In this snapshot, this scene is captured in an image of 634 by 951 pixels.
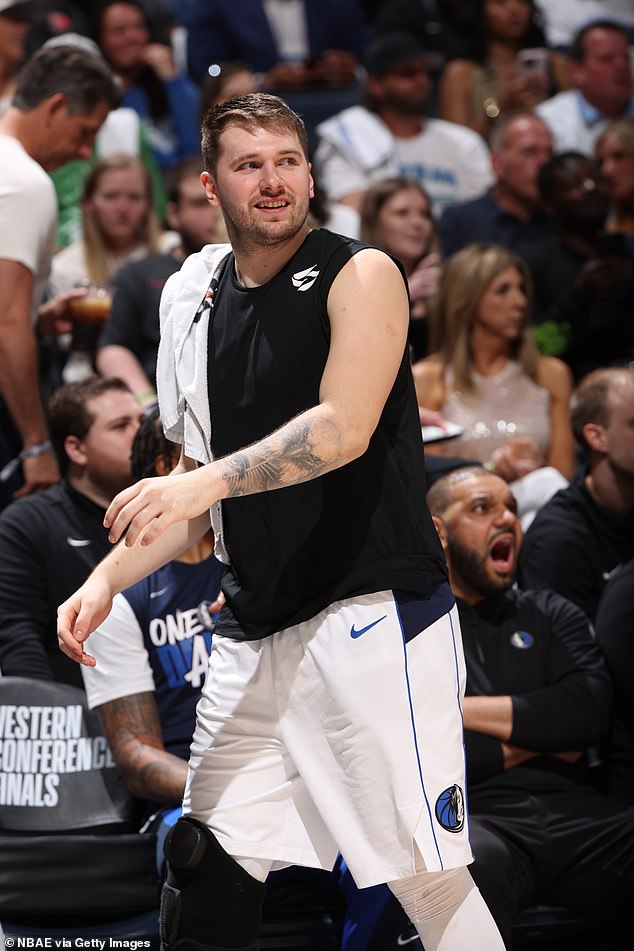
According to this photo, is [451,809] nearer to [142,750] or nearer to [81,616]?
[81,616]

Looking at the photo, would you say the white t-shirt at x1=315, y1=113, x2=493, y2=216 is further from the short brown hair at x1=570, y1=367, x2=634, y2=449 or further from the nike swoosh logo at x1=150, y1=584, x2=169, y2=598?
the nike swoosh logo at x1=150, y1=584, x2=169, y2=598

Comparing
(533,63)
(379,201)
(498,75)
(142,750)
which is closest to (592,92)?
(533,63)

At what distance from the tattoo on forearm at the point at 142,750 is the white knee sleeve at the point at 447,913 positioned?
0.83 meters

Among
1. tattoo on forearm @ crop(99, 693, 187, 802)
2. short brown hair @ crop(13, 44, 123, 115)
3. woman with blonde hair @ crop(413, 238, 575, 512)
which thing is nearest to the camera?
tattoo on forearm @ crop(99, 693, 187, 802)

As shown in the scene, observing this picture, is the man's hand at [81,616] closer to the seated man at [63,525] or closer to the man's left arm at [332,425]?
the man's left arm at [332,425]

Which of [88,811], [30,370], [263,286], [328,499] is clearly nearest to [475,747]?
[88,811]

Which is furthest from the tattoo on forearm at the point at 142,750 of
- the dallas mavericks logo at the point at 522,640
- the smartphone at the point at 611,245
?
the smartphone at the point at 611,245

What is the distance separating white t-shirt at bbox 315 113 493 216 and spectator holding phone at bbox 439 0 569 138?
0.54 meters

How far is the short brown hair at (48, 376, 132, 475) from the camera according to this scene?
3957 millimetres

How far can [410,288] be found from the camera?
5574mm

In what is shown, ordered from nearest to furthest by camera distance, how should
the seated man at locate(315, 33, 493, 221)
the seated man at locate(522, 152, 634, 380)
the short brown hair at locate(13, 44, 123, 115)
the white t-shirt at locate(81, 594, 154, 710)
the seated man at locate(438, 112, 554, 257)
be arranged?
the white t-shirt at locate(81, 594, 154, 710) → the short brown hair at locate(13, 44, 123, 115) → the seated man at locate(522, 152, 634, 380) → the seated man at locate(438, 112, 554, 257) → the seated man at locate(315, 33, 493, 221)

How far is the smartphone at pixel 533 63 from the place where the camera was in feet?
25.4

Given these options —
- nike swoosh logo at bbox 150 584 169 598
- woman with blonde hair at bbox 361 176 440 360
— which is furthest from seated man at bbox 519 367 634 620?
woman with blonde hair at bbox 361 176 440 360

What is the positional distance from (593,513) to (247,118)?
2.19 m
